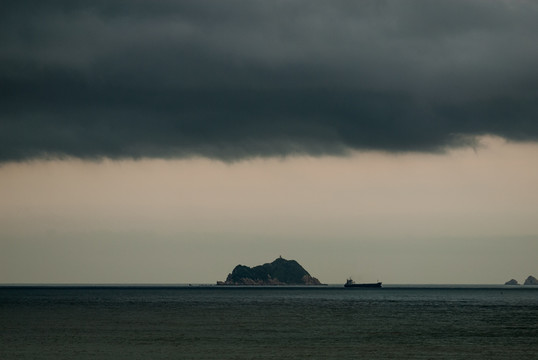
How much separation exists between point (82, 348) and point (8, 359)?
13.4m

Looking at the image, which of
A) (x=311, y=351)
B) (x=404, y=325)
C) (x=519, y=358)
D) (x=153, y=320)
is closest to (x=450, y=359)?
(x=519, y=358)

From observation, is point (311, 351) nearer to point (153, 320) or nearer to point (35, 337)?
point (35, 337)

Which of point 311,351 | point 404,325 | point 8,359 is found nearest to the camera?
point 8,359

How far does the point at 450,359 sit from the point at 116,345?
Result: 144 ft

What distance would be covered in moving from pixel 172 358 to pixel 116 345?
55.5 ft

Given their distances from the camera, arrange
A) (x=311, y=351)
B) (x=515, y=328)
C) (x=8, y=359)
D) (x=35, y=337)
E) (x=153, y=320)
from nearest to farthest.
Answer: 1. (x=8, y=359)
2. (x=311, y=351)
3. (x=35, y=337)
4. (x=515, y=328)
5. (x=153, y=320)

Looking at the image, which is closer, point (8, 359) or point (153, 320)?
point (8, 359)

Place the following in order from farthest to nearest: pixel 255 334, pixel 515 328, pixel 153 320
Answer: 1. pixel 153 320
2. pixel 515 328
3. pixel 255 334

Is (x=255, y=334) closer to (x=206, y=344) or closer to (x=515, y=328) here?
(x=206, y=344)

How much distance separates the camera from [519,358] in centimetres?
8881

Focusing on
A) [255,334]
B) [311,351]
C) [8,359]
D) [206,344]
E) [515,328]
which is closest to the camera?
[8,359]

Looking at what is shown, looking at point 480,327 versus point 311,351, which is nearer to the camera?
point 311,351

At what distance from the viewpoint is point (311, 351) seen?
313 ft

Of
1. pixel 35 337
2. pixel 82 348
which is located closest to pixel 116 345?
pixel 82 348
